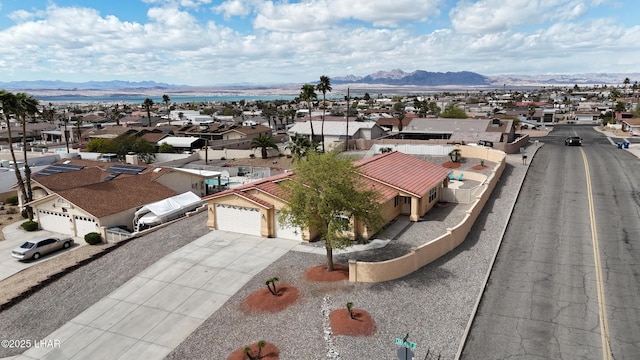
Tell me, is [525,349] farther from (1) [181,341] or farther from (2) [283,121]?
(2) [283,121]

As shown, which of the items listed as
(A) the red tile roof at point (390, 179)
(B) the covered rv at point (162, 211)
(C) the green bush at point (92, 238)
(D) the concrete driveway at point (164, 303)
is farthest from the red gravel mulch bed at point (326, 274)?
(C) the green bush at point (92, 238)

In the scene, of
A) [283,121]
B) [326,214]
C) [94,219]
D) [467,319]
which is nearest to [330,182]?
[326,214]

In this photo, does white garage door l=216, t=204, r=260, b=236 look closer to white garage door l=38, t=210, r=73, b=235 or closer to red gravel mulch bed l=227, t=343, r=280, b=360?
red gravel mulch bed l=227, t=343, r=280, b=360

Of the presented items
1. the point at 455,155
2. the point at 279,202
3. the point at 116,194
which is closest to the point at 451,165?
the point at 455,155

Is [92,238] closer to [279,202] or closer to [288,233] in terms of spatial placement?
[279,202]

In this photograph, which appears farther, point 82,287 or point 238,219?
point 238,219

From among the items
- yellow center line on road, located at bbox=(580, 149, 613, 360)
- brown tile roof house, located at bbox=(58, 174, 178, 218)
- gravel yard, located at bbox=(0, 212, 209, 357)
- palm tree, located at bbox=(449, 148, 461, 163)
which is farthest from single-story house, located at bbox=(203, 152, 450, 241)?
palm tree, located at bbox=(449, 148, 461, 163)
